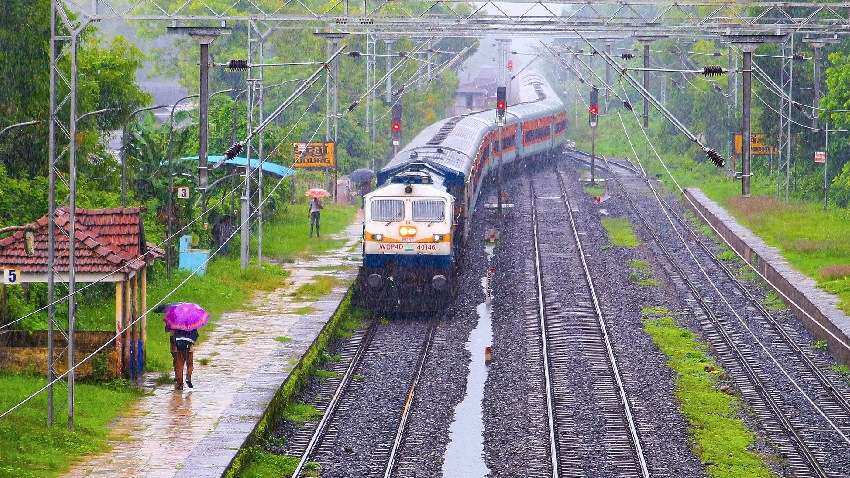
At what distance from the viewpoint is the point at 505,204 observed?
5116cm

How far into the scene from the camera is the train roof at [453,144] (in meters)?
33.3

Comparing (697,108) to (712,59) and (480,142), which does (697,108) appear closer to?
(712,59)

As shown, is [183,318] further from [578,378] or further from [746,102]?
[746,102]

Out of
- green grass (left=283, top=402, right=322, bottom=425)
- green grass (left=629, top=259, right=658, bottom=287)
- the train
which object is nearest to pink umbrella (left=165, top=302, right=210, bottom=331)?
green grass (left=283, top=402, right=322, bottom=425)

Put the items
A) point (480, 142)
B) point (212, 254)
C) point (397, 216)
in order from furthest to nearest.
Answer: point (480, 142), point (212, 254), point (397, 216)

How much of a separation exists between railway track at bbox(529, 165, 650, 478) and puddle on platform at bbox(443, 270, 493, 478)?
41.3 inches

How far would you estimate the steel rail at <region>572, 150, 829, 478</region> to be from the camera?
19.9 meters

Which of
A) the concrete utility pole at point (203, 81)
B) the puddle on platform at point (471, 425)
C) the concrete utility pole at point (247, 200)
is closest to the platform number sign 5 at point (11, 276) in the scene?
the concrete utility pole at point (203, 81)

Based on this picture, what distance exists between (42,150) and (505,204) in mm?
22741

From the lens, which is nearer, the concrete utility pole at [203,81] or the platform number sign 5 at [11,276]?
the platform number sign 5 at [11,276]

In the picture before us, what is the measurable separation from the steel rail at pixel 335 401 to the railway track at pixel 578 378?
3.33 m

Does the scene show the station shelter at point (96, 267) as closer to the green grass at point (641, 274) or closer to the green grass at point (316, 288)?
the green grass at point (316, 288)

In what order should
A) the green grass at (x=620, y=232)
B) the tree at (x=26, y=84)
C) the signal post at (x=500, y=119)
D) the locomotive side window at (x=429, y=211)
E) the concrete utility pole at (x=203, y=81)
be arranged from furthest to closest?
the signal post at (x=500, y=119) < the green grass at (x=620, y=232) < the tree at (x=26, y=84) < the locomotive side window at (x=429, y=211) < the concrete utility pole at (x=203, y=81)

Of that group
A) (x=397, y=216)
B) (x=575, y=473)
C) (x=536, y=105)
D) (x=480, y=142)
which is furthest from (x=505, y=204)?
(x=575, y=473)
